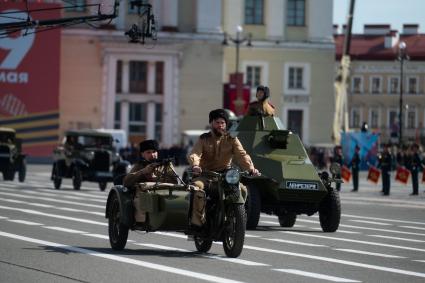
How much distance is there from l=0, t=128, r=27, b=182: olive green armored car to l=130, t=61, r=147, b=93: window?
42.5 m

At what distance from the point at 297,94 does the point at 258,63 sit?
341cm

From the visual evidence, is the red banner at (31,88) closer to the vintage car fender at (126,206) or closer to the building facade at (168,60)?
the building facade at (168,60)

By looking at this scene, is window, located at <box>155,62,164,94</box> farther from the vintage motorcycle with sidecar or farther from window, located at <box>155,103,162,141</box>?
the vintage motorcycle with sidecar

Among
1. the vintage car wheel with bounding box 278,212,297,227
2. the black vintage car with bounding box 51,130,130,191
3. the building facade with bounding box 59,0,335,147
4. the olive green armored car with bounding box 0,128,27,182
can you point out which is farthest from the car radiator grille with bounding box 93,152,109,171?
the building facade with bounding box 59,0,335,147

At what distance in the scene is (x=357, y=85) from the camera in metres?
150

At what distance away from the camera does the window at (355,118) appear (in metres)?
151

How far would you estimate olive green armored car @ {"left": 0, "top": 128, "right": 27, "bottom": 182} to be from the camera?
165 ft

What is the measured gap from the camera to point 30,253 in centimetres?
1736

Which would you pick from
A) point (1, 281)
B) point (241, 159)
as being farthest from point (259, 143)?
point (1, 281)

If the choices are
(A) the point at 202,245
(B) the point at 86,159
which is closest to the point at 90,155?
(B) the point at 86,159

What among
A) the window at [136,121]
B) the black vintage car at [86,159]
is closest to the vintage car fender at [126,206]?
the black vintage car at [86,159]

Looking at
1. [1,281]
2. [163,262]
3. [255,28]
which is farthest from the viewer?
[255,28]

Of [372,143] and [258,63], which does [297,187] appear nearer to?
[372,143]

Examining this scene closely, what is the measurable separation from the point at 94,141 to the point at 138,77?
4884 centimetres
